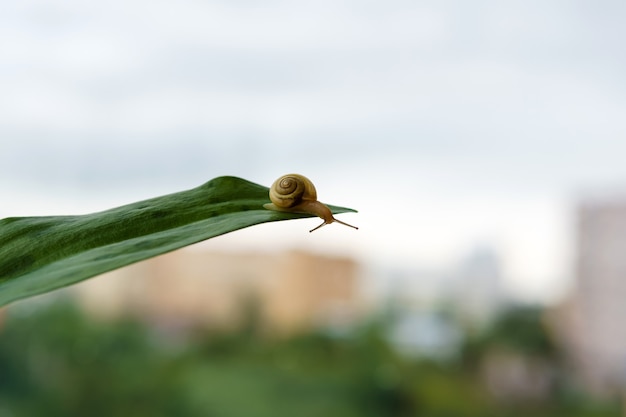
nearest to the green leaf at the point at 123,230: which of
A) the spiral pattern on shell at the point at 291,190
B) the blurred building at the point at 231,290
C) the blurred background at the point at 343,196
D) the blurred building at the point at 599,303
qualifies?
the spiral pattern on shell at the point at 291,190

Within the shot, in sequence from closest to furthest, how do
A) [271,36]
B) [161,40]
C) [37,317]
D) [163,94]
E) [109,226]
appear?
[109,226], [37,317], [271,36], [161,40], [163,94]

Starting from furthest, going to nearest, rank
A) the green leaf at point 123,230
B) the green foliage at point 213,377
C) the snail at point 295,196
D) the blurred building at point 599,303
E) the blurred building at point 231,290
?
the blurred building at point 231,290 < the blurred building at point 599,303 < the green foliage at point 213,377 < the snail at point 295,196 < the green leaf at point 123,230

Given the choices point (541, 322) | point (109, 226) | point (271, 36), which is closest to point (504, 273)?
point (541, 322)

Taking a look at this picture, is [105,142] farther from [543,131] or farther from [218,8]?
[543,131]

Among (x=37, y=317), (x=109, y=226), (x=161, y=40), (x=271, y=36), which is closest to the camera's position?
(x=109, y=226)

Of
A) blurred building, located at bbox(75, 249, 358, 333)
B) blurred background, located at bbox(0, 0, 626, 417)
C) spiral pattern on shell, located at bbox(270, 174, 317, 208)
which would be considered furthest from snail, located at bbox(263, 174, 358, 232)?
blurred building, located at bbox(75, 249, 358, 333)

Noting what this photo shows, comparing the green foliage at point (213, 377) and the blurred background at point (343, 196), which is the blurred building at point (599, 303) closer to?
the blurred background at point (343, 196)

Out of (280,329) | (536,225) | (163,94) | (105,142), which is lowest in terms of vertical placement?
(280,329)

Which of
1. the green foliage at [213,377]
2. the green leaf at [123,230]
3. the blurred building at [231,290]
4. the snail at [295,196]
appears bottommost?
the green foliage at [213,377]

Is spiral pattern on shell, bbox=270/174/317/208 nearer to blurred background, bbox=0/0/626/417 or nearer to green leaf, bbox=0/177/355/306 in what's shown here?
green leaf, bbox=0/177/355/306
